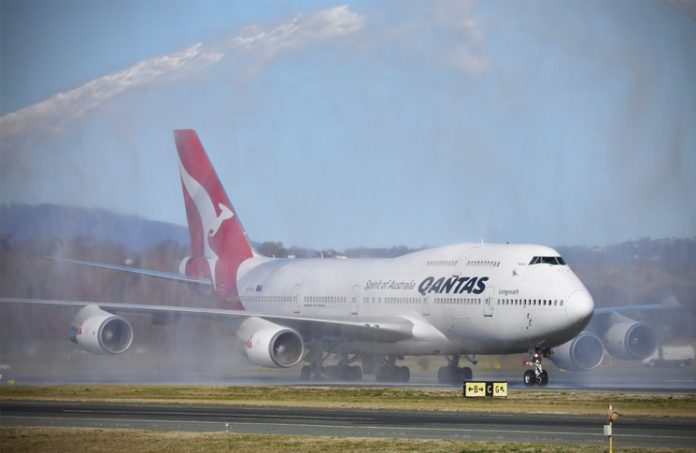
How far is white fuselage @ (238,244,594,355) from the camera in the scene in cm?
5825

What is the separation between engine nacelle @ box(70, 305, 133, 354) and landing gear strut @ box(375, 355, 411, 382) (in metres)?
13.2

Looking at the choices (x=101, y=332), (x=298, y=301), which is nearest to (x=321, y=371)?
(x=298, y=301)

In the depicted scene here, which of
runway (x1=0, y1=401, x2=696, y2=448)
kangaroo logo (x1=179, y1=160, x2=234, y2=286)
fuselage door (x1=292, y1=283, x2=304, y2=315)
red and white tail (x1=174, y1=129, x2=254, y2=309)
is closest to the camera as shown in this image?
runway (x1=0, y1=401, x2=696, y2=448)

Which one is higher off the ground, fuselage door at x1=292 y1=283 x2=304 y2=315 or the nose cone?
fuselage door at x1=292 y1=283 x2=304 y2=315

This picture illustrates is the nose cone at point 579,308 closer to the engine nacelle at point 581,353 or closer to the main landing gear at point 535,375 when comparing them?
the main landing gear at point 535,375

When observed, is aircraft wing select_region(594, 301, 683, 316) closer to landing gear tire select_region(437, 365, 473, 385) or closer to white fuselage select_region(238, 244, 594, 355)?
white fuselage select_region(238, 244, 594, 355)

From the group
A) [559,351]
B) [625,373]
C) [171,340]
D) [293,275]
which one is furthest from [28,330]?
[625,373]

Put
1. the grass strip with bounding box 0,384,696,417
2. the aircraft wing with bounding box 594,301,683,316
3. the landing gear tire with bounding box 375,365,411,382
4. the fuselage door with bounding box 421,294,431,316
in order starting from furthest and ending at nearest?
the landing gear tire with bounding box 375,365,411,382 → the aircraft wing with bounding box 594,301,683,316 → the fuselage door with bounding box 421,294,431,316 → the grass strip with bounding box 0,384,696,417

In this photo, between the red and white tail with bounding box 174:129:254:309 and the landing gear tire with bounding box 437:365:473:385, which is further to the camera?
the red and white tail with bounding box 174:129:254:309

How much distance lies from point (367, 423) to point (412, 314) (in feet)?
86.1

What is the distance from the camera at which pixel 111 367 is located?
76625 millimetres

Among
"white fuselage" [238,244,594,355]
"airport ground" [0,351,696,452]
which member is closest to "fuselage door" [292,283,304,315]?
"white fuselage" [238,244,594,355]

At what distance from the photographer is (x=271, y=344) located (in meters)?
64.4

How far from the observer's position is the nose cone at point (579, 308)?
57.1 metres
